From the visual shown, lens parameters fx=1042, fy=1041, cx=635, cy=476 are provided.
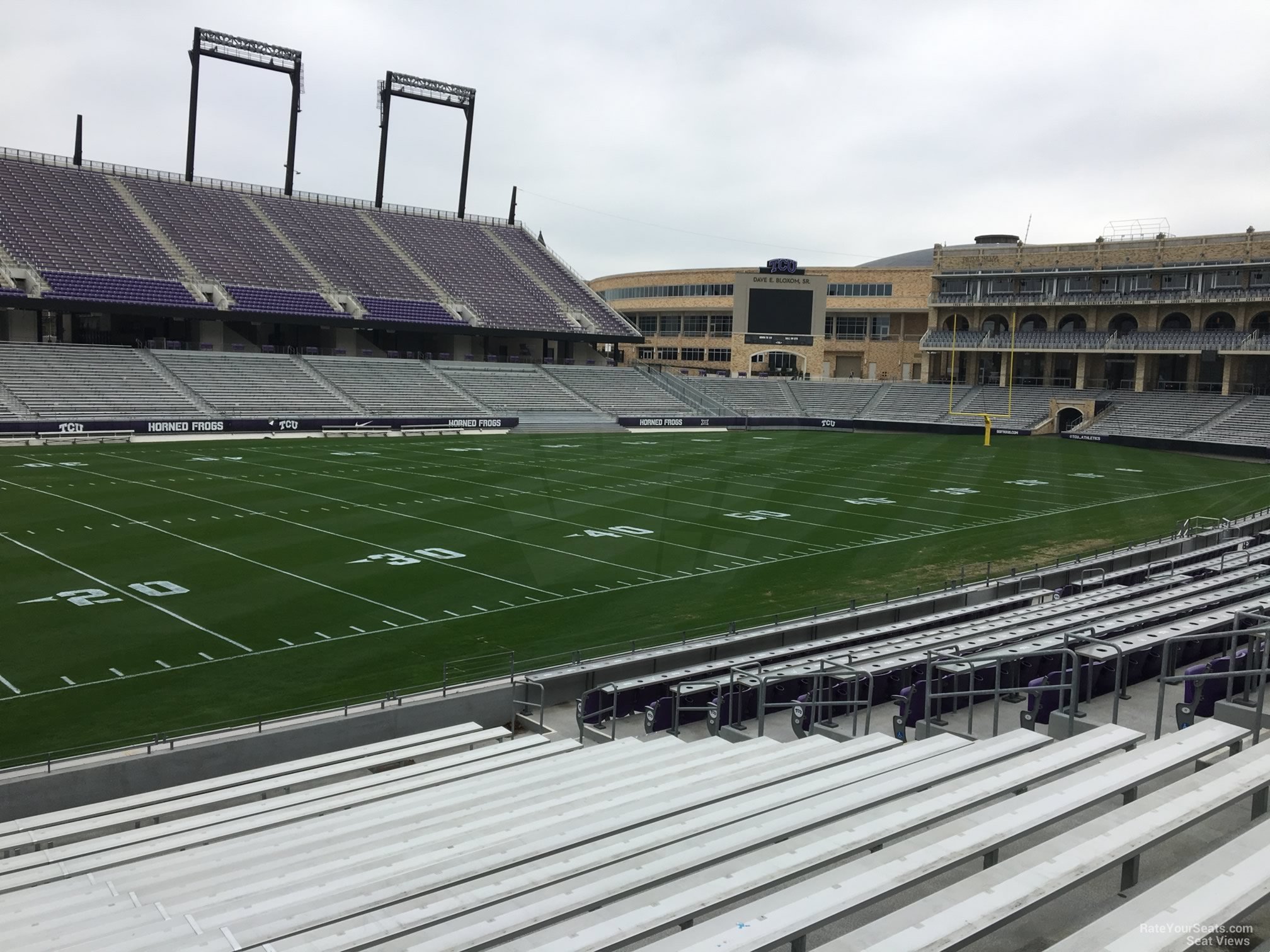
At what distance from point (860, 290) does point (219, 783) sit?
225 ft

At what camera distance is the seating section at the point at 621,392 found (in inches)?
2341

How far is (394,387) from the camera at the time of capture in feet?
176

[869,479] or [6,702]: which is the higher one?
[869,479]

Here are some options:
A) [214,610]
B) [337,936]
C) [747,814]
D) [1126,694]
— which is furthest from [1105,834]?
[214,610]

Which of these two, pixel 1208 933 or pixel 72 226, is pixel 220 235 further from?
pixel 1208 933

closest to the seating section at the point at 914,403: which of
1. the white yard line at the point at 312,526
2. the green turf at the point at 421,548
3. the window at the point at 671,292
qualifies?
the window at the point at 671,292

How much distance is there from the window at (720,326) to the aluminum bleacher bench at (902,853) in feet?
243

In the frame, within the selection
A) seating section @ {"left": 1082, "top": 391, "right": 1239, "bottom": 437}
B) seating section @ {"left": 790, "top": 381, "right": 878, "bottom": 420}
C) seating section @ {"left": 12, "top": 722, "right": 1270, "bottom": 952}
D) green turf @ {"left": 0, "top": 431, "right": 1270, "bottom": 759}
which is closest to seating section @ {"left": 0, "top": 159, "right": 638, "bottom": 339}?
seating section @ {"left": 790, "top": 381, "right": 878, "bottom": 420}

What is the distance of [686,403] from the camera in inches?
2478

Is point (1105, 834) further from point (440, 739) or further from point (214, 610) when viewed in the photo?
point (214, 610)

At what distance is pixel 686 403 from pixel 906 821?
191 feet

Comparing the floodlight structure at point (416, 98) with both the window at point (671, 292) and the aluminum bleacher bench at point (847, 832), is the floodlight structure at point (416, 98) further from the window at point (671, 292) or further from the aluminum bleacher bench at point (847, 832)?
the aluminum bleacher bench at point (847, 832)

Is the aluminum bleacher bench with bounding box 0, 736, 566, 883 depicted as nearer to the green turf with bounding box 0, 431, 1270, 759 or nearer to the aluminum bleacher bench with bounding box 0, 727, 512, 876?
the aluminum bleacher bench with bounding box 0, 727, 512, 876

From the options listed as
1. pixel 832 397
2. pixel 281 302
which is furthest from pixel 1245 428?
pixel 281 302
